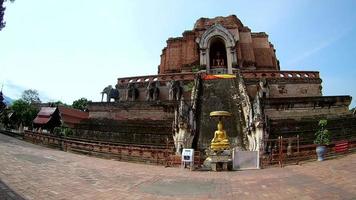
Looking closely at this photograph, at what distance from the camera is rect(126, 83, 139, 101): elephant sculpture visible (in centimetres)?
2531

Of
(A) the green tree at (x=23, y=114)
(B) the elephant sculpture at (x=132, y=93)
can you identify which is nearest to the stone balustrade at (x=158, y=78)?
(B) the elephant sculpture at (x=132, y=93)

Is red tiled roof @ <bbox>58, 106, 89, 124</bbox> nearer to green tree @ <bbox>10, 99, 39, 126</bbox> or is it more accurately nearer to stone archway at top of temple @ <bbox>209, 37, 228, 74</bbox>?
green tree @ <bbox>10, 99, 39, 126</bbox>

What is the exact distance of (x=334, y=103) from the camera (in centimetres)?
1983

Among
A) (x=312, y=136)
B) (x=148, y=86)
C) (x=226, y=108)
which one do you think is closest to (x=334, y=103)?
(x=312, y=136)

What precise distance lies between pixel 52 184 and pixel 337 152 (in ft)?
39.3

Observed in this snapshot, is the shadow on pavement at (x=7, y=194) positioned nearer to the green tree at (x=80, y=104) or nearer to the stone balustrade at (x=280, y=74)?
the stone balustrade at (x=280, y=74)

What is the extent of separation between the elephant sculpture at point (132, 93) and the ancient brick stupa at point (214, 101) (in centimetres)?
9

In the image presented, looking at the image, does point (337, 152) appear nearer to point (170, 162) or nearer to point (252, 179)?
point (252, 179)

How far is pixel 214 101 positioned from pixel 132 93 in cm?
866

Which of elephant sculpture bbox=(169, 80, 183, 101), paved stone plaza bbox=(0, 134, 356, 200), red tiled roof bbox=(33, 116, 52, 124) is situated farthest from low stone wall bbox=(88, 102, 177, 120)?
paved stone plaza bbox=(0, 134, 356, 200)

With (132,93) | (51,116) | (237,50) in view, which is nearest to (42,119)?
(51,116)

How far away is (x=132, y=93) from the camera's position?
25.4 meters

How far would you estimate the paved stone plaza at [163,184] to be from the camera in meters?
6.99

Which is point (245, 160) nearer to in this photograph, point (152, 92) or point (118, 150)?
point (118, 150)
